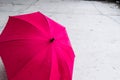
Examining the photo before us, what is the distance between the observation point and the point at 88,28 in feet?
11.8

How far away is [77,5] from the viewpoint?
4.74 m

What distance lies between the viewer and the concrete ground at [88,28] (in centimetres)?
256

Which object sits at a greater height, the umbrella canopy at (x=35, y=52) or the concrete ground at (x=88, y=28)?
the umbrella canopy at (x=35, y=52)

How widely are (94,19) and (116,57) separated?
132 centimetres

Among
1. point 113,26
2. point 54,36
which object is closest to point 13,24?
point 54,36

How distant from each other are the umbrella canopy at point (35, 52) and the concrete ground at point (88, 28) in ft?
1.71

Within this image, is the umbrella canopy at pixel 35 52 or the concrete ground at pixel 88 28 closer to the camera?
the umbrella canopy at pixel 35 52

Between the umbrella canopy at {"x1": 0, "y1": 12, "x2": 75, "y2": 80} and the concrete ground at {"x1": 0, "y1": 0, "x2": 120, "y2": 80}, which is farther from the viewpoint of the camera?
the concrete ground at {"x1": 0, "y1": 0, "x2": 120, "y2": 80}

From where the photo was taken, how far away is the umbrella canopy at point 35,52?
5.73 ft

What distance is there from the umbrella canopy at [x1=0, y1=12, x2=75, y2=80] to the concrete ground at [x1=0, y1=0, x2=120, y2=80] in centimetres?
52

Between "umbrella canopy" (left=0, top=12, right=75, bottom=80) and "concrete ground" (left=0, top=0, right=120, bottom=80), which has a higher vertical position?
"umbrella canopy" (left=0, top=12, right=75, bottom=80)

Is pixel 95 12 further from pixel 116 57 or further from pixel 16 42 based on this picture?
pixel 16 42

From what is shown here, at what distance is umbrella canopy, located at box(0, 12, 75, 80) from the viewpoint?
5.73 feet

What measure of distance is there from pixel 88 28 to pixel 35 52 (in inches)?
77.0
